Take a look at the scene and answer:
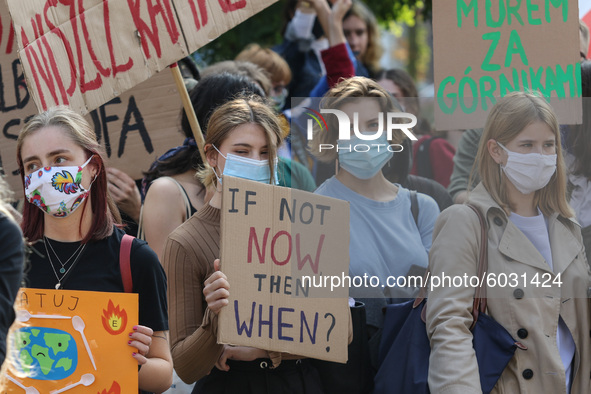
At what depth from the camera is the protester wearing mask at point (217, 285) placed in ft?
10.9

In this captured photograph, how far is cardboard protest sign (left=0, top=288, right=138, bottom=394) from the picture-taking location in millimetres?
3004

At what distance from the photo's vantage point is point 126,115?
488 centimetres

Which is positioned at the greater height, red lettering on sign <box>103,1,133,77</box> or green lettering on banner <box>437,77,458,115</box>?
red lettering on sign <box>103,1,133,77</box>

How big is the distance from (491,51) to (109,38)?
1761 mm

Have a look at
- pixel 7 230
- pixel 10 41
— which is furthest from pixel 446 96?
pixel 10 41

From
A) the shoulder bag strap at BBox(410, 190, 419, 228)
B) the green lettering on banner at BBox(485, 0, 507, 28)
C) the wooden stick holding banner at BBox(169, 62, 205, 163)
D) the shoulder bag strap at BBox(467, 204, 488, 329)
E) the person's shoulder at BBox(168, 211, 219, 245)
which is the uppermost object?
the green lettering on banner at BBox(485, 0, 507, 28)

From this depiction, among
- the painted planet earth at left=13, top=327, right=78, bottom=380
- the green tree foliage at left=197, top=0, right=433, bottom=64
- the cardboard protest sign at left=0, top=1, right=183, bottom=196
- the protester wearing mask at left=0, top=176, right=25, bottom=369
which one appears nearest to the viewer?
the protester wearing mask at left=0, top=176, right=25, bottom=369

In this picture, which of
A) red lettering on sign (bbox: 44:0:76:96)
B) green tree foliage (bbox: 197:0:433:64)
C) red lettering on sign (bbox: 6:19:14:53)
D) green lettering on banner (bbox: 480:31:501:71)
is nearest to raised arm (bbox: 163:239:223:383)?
red lettering on sign (bbox: 44:0:76:96)

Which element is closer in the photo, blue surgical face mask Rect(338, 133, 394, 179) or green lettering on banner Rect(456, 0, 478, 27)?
blue surgical face mask Rect(338, 133, 394, 179)

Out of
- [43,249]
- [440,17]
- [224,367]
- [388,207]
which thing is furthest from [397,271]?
[43,249]

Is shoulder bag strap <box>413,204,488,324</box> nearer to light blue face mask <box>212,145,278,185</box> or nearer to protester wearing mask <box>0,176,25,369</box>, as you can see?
light blue face mask <box>212,145,278,185</box>

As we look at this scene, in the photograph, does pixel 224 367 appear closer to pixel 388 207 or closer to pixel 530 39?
pixel 388 207

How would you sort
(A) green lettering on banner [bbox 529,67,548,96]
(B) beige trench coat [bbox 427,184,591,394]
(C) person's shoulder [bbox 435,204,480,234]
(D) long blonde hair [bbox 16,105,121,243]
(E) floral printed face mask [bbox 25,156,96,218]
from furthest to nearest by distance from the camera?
(A) green lettering on banner [bbox 529,67,548,96] → (C) person's shoulder [bbox 435,204,480,234] → (B) beige trench coat [bbox 427,184,591,394] → (D) long blonde hair [bbox 16,105,121,243] → (E) floral printed face mask [bbox 25,156,96,218]

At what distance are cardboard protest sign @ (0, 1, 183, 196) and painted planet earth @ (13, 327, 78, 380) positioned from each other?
1.85m
